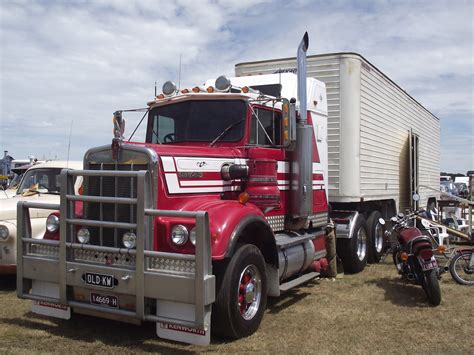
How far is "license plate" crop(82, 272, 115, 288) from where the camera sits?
453 cm

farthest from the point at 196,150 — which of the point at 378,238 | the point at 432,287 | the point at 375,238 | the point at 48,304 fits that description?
the point at 378,238

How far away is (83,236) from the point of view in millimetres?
4934

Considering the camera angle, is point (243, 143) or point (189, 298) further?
point (243, 143)

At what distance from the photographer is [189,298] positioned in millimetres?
4195

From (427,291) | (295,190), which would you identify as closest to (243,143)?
(295,190)

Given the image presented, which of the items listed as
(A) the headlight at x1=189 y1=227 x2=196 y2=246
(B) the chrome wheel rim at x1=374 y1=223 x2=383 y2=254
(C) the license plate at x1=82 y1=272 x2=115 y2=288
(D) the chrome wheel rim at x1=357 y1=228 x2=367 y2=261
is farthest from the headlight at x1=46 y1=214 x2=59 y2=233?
(B) the chrome wheel rim at x1=374 y1=223 x2=383 y2=254

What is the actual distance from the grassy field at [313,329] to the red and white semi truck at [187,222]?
318 millimetres

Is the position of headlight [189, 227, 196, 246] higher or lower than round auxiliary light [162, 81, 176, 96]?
lower

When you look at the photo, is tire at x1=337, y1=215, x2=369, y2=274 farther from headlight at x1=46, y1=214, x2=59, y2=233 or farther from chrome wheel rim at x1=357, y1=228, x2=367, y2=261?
headlight at x1=46, y1=214, x2=59, y2=233

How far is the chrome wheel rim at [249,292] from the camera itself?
505 cm

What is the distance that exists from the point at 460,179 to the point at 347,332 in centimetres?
4767

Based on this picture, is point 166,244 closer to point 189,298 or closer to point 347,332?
point 189,298

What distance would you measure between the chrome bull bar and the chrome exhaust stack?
2636 millimetres

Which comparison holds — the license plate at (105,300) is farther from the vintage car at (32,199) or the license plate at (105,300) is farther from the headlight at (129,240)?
the vintage car at (32,199)
